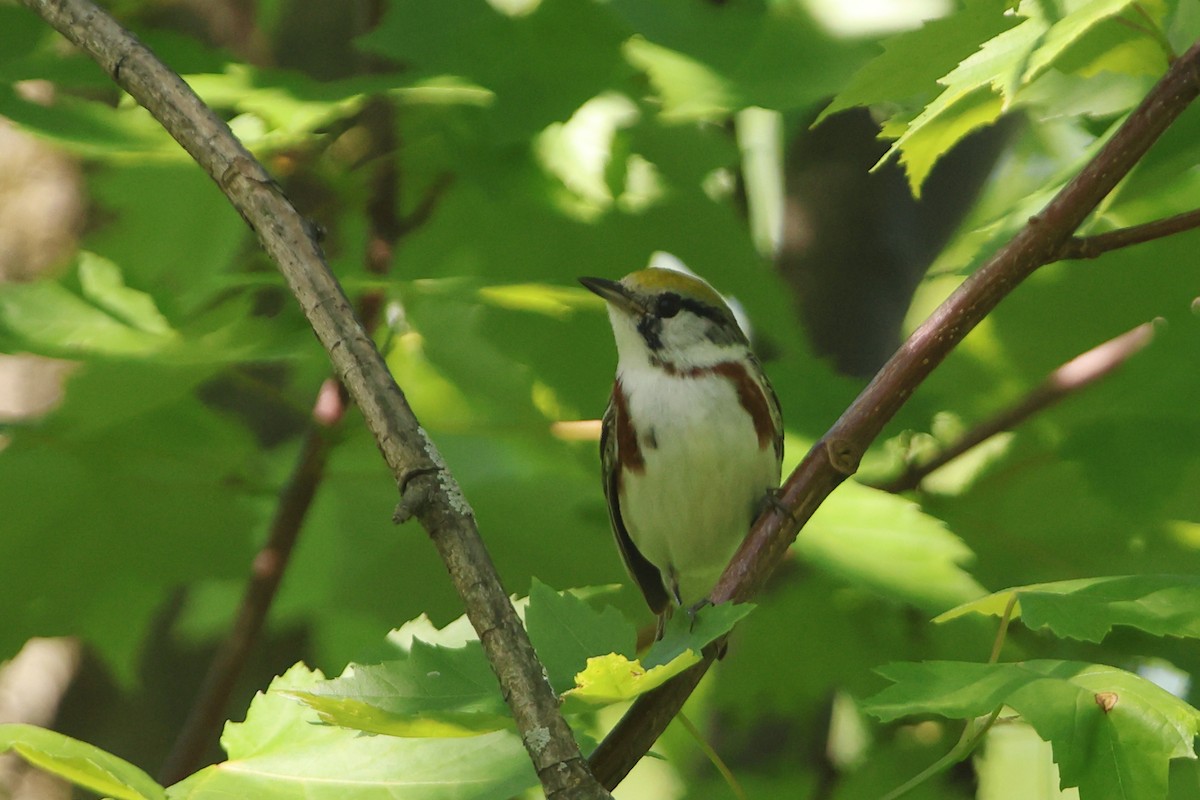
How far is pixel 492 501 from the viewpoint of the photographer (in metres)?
2.04

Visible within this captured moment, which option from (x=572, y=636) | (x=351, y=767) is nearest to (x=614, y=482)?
(x=351, y=767)

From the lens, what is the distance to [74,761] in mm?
1088

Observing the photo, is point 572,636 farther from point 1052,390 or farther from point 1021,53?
point 1052,390

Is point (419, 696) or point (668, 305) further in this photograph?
point (668, 305)

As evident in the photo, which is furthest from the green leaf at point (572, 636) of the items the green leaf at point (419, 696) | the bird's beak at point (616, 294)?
the bird's beak at point (616, 294)

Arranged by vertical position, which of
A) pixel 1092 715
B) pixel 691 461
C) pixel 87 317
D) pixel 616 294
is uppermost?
pixel 87 317

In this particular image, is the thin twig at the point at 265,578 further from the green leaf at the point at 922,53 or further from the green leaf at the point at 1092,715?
the green leaf at the point at 1092,715

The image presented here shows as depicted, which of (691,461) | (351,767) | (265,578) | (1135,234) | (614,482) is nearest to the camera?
(1135,234)

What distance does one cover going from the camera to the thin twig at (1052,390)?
6.74 ft

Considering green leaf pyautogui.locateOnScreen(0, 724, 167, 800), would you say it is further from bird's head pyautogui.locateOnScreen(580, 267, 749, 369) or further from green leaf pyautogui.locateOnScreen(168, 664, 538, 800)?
bird's head pyautogui.locateOnScreen(580, 267, 749, 369)

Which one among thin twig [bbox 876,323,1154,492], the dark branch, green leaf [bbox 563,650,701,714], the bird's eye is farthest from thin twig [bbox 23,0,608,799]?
the bird's eye

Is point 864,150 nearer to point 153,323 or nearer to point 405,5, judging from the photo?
point 405,5

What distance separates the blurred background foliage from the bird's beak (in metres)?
0.04

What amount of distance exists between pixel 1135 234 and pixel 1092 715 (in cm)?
45
